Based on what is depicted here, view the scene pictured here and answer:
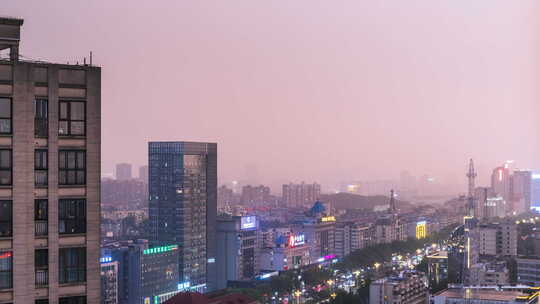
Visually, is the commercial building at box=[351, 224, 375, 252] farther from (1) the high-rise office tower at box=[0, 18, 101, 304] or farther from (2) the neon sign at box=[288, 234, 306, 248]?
(1) the high-rise office tower at box=[0, 18, 101, 304]

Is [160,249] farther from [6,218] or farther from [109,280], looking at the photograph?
[6,218]

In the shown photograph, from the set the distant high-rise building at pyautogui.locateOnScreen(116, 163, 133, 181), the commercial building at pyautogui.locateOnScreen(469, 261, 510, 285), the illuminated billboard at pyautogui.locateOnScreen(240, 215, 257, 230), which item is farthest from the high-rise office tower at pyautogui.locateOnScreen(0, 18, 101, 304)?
the distant high-rise building at pyautogui.locateOnScreen(116, 163, 133, 181)

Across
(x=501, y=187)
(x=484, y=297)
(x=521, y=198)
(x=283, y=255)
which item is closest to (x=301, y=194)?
(x=501, y=187)

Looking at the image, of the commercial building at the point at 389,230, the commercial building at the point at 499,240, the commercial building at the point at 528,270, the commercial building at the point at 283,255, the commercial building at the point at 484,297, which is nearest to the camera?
the commercial building at the point at 484,297

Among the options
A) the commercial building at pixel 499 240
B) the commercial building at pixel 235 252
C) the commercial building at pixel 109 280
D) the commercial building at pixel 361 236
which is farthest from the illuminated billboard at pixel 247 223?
the commercial building at pixel 499 240

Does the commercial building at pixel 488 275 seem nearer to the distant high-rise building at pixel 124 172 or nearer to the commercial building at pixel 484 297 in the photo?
the commercial building at pixel 484 297

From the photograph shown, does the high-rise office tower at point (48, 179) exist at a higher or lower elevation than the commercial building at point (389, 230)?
higher

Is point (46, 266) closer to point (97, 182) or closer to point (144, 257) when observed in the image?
point (97, 182)
